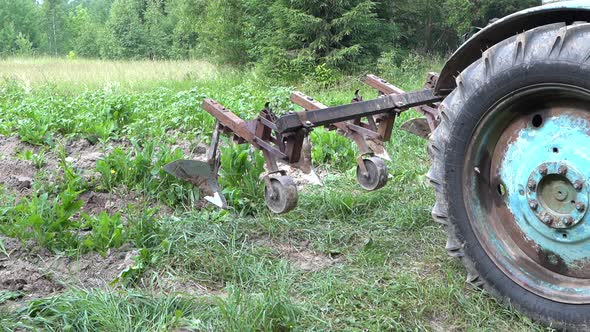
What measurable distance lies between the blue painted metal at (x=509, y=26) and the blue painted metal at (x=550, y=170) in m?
0.47

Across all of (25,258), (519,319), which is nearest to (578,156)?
(519,319)

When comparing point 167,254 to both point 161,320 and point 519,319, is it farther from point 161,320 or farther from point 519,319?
point 519,319

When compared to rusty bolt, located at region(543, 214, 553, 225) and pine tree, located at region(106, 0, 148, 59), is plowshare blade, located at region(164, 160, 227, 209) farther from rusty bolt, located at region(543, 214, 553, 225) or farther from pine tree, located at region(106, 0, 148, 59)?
pine tree, located at region(106, 0, 148, 59)

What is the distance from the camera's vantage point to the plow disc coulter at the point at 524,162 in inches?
97.3

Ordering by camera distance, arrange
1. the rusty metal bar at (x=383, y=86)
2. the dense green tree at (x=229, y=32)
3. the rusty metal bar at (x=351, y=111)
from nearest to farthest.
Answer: the rusty metal bar at (x=351, y=111), the rusty metal bar at (x=383, y=86), the dense green tree at (x=229, y=32)

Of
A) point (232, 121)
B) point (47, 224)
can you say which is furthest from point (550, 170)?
point (47, 224)

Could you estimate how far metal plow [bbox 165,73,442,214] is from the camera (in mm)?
3492

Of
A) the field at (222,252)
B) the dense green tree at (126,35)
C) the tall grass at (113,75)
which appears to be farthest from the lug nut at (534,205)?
the dense green tree at (126,35)

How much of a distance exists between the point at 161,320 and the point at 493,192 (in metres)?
1.73

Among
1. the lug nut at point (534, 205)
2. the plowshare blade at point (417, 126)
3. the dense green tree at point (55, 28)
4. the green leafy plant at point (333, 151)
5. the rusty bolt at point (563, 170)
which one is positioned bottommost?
the dense green tree at point (55, 28)

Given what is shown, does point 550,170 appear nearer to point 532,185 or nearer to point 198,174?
point 532,185

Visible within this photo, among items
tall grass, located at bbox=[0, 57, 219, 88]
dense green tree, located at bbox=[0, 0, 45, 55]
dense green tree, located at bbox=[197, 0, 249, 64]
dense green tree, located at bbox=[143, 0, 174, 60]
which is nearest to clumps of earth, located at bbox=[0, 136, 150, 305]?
tall grass, located at bbox=[0, 57, 219, 88]

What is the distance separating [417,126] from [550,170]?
88.2 inches

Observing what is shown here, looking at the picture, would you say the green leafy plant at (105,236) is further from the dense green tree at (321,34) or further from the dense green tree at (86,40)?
the dense green tree at (86,40)
